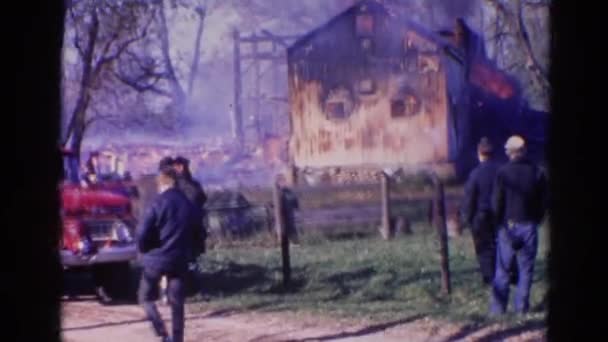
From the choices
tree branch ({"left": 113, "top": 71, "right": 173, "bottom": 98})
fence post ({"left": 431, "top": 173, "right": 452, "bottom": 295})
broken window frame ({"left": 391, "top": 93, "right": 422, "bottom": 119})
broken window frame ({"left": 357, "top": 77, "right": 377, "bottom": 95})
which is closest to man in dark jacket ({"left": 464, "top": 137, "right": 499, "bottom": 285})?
fence post ({"left": 431, "top": 173, "right": 452, "bottom": 295})

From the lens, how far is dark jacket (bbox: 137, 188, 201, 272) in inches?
383

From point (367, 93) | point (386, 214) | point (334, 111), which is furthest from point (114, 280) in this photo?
point (367, 93)

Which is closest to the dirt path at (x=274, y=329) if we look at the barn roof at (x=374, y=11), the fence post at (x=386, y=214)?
the fence post at (x=386, y=214)

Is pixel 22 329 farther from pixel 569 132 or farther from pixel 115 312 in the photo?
pixel 569 132

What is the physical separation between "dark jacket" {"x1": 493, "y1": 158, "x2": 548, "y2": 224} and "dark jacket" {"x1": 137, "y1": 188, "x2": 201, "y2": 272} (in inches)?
122

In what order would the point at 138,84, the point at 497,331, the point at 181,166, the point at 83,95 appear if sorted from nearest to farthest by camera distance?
1. the point at 497,331
2. the point at 181,166
3. the point at 83,95
4. the point at 138,84

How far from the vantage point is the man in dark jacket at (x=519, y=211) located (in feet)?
35.8

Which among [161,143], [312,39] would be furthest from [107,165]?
[312,39]

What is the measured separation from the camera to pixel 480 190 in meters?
11.7

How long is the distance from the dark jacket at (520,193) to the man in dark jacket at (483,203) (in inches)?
19.4

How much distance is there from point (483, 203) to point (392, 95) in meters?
23.3

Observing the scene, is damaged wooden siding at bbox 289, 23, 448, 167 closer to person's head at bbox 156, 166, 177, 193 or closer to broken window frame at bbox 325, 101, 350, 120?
broken window frame at bbox 325, 101, 350, 120

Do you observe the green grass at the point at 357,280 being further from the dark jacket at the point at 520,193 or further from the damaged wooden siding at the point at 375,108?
the damaged wooden siding at the point at 375,108

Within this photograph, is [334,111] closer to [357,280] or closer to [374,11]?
[374,11]
